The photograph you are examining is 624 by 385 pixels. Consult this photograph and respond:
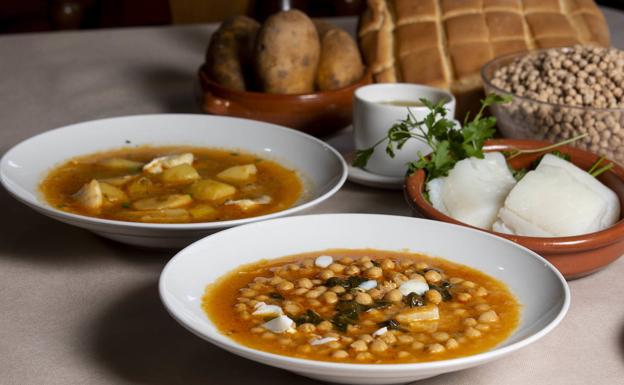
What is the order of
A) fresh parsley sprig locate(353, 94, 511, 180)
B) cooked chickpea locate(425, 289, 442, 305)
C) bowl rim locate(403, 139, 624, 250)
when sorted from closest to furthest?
cooked chickpea locate(425, 289, 442, 305), bowl rim locate(403, 139, 624, 250), fresh parsley sprig locate(353, 94, 511, 180)

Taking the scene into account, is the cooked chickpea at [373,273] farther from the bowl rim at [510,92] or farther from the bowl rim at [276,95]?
the bowl rim at [276,95]

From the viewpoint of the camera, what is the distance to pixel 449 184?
63.2 inches

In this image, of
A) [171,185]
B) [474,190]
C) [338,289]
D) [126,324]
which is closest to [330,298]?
[338,289]

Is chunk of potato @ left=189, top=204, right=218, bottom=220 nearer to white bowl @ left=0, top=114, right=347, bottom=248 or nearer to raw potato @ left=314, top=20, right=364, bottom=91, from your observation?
white bowl @ left=0, top=114, right=347, bottom=248

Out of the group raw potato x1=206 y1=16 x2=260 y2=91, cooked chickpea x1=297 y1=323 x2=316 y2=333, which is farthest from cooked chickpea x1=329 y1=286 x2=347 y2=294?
raw potato x1=206 y1=16 x2=260 y2=91

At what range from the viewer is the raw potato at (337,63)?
83.7 inches

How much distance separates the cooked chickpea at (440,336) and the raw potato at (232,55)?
1.11 m

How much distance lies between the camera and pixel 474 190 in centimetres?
157

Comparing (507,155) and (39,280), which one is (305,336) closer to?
(39,280)

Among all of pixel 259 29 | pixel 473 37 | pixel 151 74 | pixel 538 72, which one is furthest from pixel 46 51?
pixel 538 72

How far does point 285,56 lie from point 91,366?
1006 mm

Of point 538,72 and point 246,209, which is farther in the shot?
point 538,72

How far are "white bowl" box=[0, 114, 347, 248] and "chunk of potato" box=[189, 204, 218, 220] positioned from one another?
7 cm

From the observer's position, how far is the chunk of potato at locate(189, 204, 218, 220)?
60.5 inches
